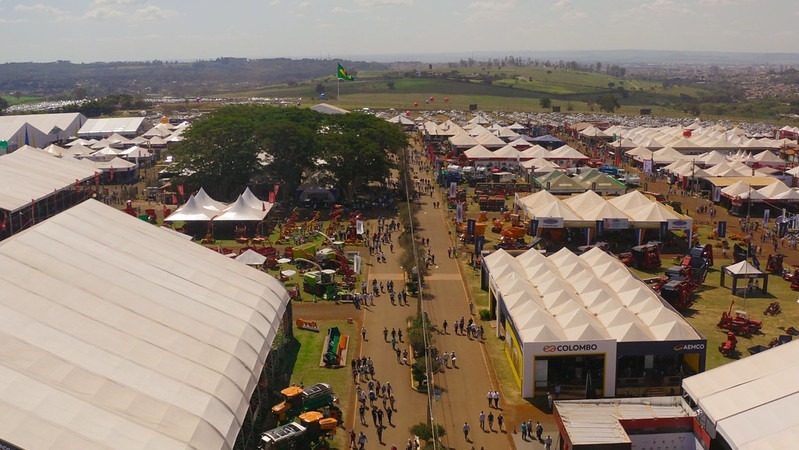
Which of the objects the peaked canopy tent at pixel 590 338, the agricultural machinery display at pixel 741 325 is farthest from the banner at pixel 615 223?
the peaked canopy tent at pixel 590 338

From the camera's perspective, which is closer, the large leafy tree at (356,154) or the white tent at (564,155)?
the large leafy tree at (356,154)

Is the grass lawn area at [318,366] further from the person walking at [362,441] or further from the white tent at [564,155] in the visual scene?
the white tent at [564,155]

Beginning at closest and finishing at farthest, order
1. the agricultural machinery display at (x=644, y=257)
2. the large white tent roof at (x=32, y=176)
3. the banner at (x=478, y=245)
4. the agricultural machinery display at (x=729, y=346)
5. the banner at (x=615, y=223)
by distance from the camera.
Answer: the agricultural machinery display at (x=729, y=346), the agricultural machinery display at (x=644, y=257), the banner at (x=478, y=245), the banner at (x=615, y=223), the large white tent roof at (x=32, y=176)

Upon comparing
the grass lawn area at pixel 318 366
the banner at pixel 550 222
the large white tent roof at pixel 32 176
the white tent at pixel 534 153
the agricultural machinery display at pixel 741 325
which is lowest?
the agricultural machinery display at pixel 741 325

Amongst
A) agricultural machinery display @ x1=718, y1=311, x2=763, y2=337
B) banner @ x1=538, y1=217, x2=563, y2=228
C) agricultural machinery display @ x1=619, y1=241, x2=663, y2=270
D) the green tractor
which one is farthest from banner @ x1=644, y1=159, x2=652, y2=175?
the green tractor

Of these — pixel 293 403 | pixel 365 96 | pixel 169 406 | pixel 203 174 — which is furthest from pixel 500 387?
pixel 365 96

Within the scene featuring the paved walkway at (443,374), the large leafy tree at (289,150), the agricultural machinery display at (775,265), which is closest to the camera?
the paved walkway at (443,374)
